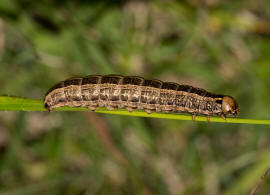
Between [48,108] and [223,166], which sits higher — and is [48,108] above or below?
above

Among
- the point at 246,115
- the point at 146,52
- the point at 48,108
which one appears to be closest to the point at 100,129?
the point at 146,52

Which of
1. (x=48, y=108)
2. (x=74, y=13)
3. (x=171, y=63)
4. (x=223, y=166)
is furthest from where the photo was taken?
(x=171, y=63)

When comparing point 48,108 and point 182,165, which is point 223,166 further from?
point 48,108

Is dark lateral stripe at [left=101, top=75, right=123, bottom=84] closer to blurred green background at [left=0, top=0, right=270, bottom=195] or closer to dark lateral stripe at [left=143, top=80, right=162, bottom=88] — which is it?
dark lateral stripe at [left=143, top=80, right=162, bottom=88]

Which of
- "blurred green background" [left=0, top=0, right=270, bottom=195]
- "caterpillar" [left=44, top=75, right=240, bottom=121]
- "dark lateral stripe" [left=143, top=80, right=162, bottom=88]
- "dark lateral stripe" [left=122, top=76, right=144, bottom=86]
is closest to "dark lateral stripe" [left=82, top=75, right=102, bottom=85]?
"caterpillar" [left=44, top=75, right=240, bottom=121]

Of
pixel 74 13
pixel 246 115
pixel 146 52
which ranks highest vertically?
pixel 74 13

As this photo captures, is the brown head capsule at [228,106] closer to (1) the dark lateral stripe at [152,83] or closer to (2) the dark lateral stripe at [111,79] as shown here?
(1) the dark lateral stripe at [152,83]

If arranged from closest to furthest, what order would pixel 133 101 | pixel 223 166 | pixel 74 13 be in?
pixel 133 101
pixel 74 13
pixel 223 166
